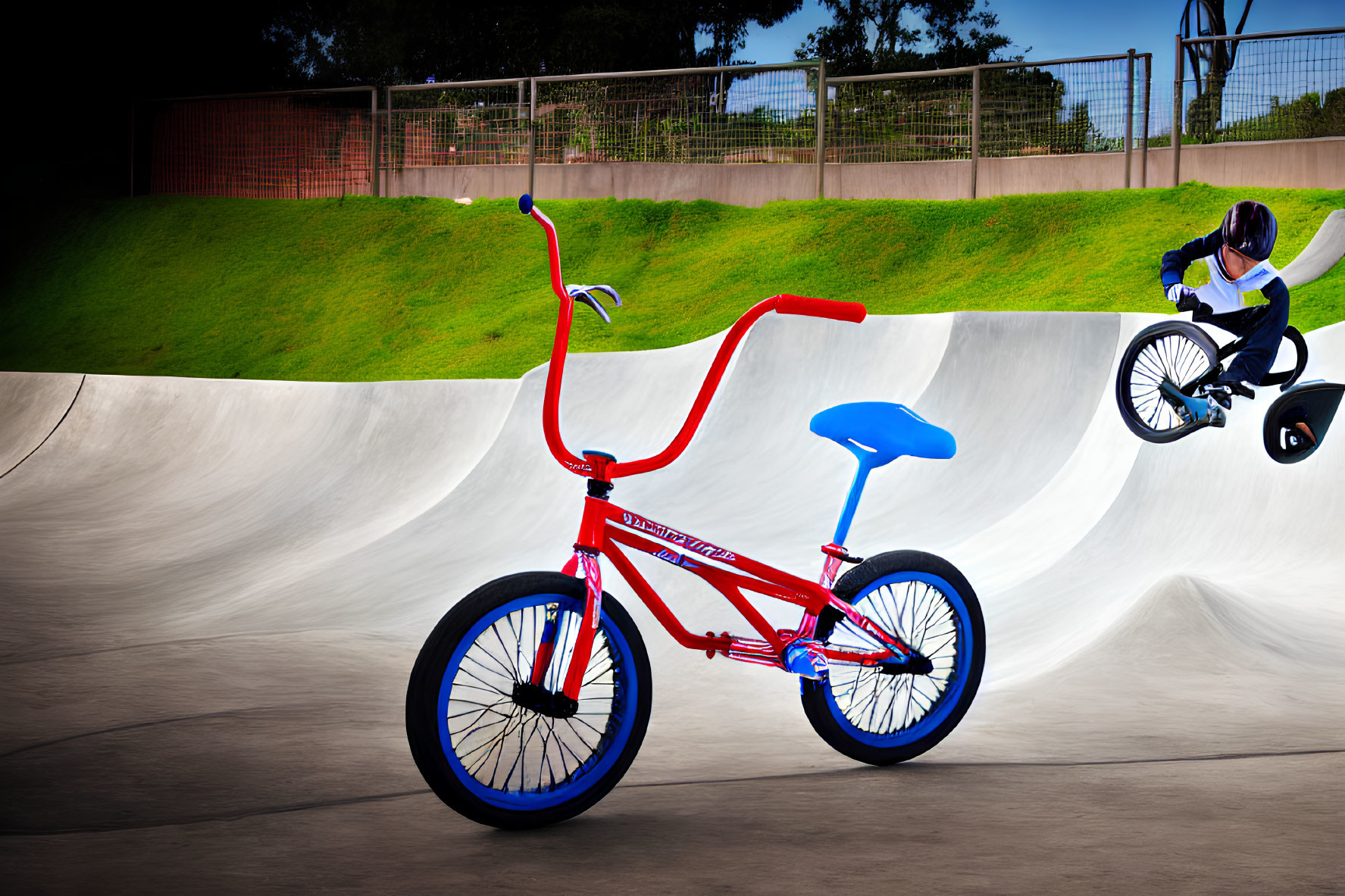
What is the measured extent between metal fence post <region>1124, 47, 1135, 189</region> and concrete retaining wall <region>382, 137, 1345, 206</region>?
0.20 m

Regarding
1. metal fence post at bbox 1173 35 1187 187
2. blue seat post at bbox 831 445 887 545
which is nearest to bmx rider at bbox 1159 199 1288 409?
blue seat post at bbox 831 445 887 545

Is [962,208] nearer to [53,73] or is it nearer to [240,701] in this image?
[240,701]

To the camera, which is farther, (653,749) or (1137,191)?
(1137,191)

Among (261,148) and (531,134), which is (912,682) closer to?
(531,134)

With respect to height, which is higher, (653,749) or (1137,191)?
(1137,191)

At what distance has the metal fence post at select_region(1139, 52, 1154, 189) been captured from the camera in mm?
12594

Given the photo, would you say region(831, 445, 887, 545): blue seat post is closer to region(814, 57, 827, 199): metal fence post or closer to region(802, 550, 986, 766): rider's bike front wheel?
region(802, 550, 986, 766): rider's bike front wheel

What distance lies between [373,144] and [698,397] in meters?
16.2

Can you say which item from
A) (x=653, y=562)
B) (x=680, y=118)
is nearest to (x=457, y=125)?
(x=680, y=118)

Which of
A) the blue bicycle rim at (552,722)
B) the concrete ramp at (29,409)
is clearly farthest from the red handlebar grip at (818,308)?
the concrete ramp at (29,409)

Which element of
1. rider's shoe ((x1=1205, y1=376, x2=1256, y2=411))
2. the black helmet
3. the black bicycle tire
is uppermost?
the black helmet

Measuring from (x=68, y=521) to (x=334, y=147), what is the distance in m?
10.9

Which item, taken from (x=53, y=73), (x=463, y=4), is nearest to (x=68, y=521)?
(x=53, y=73)

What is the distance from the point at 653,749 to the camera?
165 inches
